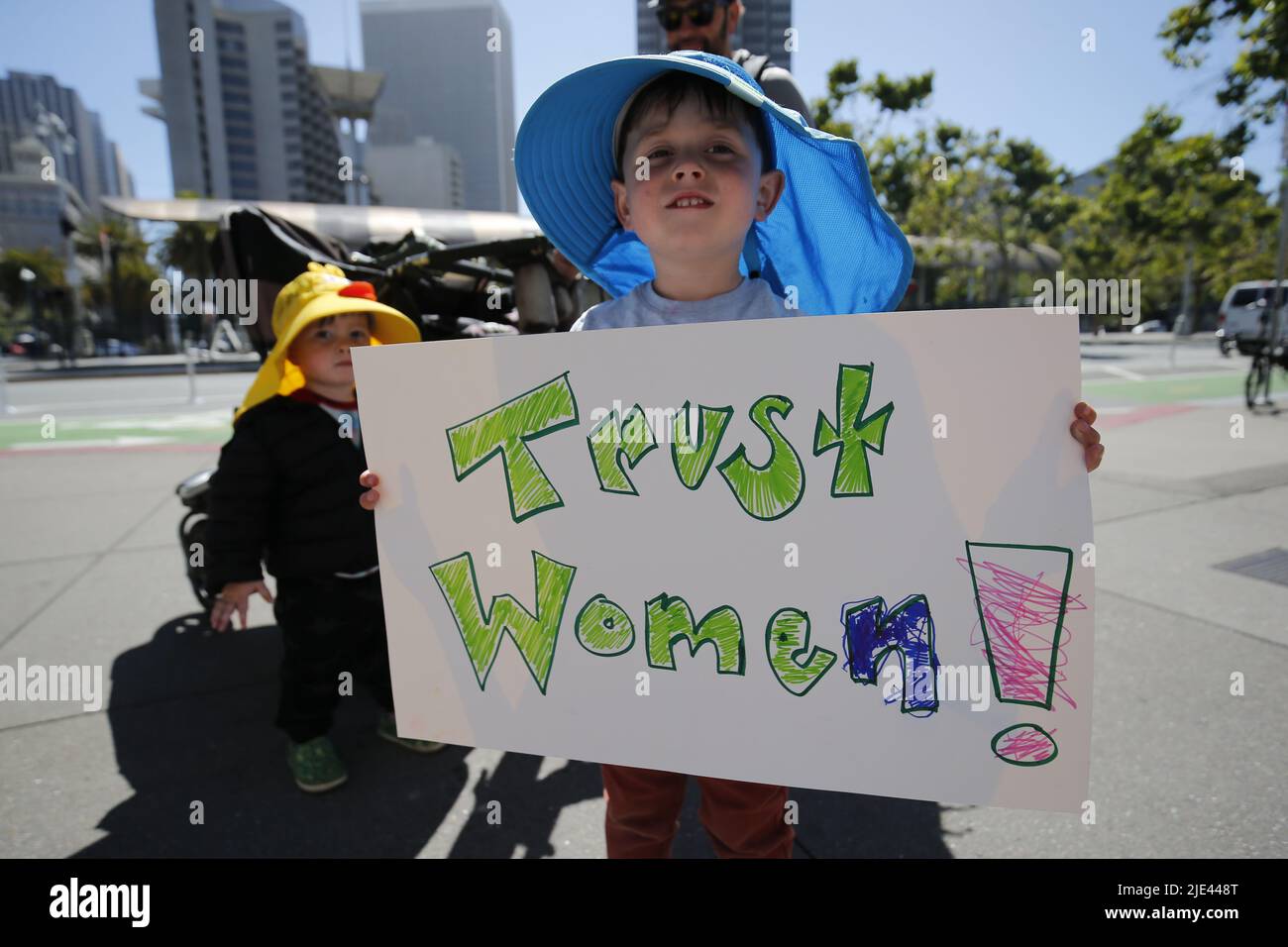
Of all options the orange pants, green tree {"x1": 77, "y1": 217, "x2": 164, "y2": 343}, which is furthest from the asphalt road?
green tree {"x1": 77, "y1": 217, "x2": 164, "y2": 343}

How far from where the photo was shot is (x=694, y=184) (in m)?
1.32

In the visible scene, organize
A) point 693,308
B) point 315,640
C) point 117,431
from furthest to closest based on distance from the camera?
point 117,431 < point 315,640 < point 693,308

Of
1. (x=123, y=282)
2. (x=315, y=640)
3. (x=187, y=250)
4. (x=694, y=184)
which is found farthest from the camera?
(x=123, y=282)

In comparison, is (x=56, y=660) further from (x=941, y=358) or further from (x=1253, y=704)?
(x=1253, y=704)

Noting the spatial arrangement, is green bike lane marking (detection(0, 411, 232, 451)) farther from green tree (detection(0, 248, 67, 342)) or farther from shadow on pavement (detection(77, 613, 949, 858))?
green tree (detection(0, 248, 67, 342))

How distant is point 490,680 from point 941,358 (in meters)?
0.98

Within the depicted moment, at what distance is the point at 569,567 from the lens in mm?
1286

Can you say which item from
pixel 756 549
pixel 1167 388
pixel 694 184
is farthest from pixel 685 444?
pixel 1167 388

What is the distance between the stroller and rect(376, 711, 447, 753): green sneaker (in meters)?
1.34

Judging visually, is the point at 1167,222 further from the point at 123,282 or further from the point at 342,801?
the point at 123,282

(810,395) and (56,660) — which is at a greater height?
(810,395)

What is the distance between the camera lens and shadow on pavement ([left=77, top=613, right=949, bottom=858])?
1821 millimetres

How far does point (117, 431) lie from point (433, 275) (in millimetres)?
8611
